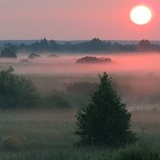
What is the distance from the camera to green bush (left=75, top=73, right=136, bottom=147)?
24.2m

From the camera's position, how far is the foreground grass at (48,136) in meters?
21.1

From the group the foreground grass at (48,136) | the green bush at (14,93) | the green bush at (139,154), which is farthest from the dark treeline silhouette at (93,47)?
the green bush at (139,154)

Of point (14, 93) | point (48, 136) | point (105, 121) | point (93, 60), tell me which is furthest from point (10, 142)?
point (93, 60)

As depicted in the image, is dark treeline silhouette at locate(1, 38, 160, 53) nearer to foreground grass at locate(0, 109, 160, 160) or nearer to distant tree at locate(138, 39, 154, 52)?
distant tree at locate(138, 39, 154, 52)

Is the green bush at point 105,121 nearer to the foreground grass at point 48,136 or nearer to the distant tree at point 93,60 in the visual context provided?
the foreground grass at point 48,136

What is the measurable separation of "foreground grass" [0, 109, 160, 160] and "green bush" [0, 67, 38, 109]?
314 centimetres

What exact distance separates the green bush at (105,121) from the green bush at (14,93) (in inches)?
682

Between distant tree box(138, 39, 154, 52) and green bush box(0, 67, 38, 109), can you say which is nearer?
green bush box(0, 67, 38, 109)

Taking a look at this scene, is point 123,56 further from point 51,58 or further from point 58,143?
point 58,143

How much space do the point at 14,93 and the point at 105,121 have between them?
64.2 ft

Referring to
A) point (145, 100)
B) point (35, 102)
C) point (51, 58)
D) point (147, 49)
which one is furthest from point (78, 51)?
point (35, 102)

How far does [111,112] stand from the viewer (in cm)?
2438

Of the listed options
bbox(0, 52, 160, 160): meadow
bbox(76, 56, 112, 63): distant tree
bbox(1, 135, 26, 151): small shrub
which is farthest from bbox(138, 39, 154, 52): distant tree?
bbox(1, 135, 26, 151): small shrub

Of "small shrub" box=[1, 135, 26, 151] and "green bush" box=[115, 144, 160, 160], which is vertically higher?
"small shrub" box=[1, 135, 26, 151]
